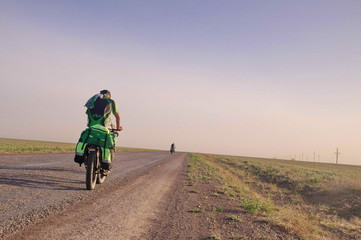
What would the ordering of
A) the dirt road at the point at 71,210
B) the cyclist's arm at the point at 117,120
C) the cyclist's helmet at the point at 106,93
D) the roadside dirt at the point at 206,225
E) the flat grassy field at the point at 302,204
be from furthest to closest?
1. the cyclist's arm at the point at 117,120
2. the cyclist's helmet at the point at 106,93
3. the flat grassy field at the point at 302,204
4. the roadside dirt at the point at 206,225
5. the dirt road at the point at 71,210

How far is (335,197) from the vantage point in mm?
16375

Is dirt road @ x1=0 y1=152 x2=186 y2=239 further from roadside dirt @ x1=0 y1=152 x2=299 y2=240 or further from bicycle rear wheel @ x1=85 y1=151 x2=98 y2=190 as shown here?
bicycle rear wheel @ x1=85 y1=151 x2=98 y2=190

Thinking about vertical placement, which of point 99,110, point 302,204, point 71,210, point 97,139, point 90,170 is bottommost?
point 302,204

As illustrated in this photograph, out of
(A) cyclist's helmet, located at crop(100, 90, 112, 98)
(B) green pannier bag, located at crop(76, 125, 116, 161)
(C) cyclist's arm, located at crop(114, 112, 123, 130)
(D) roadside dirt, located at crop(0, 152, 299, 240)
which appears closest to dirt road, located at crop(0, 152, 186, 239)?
(D) roadside dirt, located at crop(0, 152, 299, 240)

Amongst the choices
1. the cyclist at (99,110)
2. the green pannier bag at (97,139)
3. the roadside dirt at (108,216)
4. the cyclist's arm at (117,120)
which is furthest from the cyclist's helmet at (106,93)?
the roadside dirt at (108,216)

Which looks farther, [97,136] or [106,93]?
[106,93]

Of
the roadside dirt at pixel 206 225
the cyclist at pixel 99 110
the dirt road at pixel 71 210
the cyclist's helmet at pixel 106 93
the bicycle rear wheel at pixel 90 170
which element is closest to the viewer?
the dirt road at pixel 71 210

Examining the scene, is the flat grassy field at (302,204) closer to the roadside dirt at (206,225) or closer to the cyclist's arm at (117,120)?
the roadside dirt at (206,225)

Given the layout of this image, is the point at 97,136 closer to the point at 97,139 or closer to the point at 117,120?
the point at 97,139

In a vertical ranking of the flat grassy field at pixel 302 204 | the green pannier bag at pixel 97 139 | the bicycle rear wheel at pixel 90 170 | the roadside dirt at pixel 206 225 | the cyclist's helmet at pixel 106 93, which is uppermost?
the cyclist's helmet at pixel 106 93

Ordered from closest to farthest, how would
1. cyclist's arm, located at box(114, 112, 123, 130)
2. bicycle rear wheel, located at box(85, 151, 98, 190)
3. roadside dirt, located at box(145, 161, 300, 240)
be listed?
roadside dirt, located at box(145, 161, 300, 240) < bicycle rear wheel, located at box(85, 151, 98, 190) < cyclist's arm, located at box(114, 112, 123, 130)

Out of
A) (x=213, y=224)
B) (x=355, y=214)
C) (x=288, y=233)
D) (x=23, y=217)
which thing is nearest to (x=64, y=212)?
(x=23, y=217)

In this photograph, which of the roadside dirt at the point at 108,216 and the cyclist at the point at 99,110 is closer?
the roadside dirt at the point at 108,216

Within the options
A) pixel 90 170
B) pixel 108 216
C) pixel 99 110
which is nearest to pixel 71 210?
pixel 108 216
